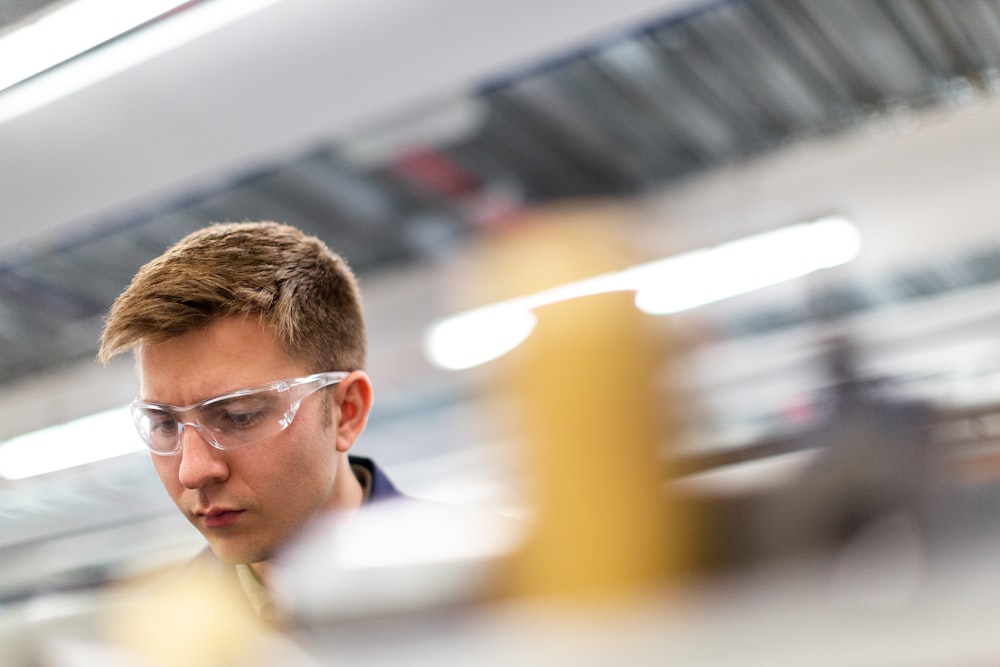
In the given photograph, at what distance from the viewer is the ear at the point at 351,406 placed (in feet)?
2.30

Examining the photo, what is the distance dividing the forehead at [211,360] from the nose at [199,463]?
0.03 metres

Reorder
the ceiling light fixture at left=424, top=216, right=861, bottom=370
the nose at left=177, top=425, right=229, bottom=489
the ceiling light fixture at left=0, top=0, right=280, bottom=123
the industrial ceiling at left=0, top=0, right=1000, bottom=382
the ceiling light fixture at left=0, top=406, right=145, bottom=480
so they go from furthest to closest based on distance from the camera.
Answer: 1. the ceiling light fixture at left=424, top=216, right=861, bottom=370
2. the industrial ceiling at left=0, top=0, right=1000, bottom=382
3. the ceiling light fixture at left=0, top=0, right=280, bottom=123
4. the ceiling light fixture at left=0, top=406, right=145, bottom=480
5. the nose at left=177, top=425, right=229, bottom=489

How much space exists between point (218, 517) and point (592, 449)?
341 mm

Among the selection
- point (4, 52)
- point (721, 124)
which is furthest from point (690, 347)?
point (721, 124)

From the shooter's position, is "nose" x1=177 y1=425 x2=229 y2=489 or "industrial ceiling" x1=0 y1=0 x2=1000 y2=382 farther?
"industrial ceiling" x1=0 y1=0 x2=1000 y2=382

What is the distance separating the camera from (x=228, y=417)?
0.63m

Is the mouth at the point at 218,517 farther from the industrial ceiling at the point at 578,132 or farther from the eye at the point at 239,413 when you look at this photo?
the industrial ceiling at the point at 578,132

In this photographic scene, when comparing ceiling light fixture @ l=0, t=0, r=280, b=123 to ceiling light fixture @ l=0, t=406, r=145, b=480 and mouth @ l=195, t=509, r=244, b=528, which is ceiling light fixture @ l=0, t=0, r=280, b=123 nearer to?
ceiling light fixture @ l=0, t=406, r=145, b=480

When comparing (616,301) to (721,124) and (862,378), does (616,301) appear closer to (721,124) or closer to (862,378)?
(862,378)

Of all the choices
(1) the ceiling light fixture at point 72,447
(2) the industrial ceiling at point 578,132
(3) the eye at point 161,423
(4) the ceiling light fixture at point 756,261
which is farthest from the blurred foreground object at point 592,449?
(4) the ceiling light fixture at point 756,261

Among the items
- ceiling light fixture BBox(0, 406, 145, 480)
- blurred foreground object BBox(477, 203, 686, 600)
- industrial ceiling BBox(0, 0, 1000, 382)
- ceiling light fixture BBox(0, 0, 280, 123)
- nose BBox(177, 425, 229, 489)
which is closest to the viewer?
nose BBox(177, 425, 229, 489)

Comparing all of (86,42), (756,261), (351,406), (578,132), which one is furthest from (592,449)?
(756,261)

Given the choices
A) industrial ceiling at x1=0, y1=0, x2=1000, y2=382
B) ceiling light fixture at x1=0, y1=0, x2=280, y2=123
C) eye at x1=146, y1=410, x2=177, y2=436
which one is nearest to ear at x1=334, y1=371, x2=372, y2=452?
eye at x1=146, y1=410, x2=177, y2=436

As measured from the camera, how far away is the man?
0.62m
